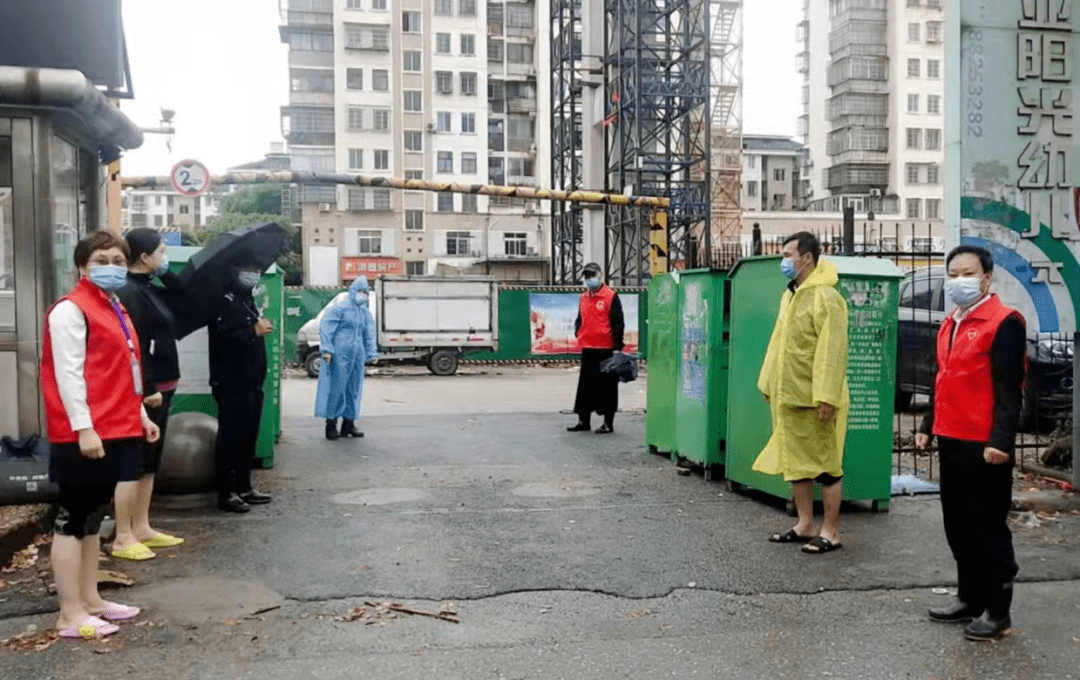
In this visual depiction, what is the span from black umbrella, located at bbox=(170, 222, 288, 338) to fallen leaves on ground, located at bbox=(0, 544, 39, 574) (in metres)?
1.78

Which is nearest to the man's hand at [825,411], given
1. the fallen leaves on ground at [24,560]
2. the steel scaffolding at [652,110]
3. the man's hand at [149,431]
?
the man's hand at [149,431]

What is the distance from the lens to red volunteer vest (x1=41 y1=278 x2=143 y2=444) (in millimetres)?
4621

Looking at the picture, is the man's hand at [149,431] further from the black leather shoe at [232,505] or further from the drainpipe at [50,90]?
the drainpipe at [50,90]

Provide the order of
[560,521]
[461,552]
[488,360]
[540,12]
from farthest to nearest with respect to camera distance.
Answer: [540,12] → [488,360] → [560,521] → [461,552]

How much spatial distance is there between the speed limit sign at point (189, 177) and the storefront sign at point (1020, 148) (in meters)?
12.6

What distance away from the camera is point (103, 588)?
545cm

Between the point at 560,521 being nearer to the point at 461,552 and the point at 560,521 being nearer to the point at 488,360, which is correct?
the point at 461,552

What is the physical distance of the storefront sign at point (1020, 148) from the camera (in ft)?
25.2

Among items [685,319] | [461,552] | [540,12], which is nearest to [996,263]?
[685,319]

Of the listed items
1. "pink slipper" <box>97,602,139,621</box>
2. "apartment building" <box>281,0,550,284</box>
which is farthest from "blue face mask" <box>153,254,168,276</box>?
"apartment building" <box>281,0,550,284</box>

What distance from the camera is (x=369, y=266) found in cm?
6388

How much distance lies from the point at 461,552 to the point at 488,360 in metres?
19.6

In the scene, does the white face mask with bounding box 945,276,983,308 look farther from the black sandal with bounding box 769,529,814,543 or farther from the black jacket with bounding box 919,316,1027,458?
the black sandal with bounding box 769,529,814,543

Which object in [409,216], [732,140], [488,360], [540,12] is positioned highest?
[540,12]
